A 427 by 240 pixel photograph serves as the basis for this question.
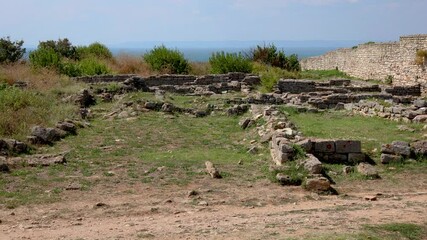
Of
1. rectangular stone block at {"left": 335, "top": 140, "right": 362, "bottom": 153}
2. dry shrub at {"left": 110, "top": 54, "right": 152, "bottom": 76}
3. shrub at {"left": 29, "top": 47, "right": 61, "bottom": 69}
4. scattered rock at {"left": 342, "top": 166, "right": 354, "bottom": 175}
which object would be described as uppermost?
shrub at {"left": 29, "top": 47, "right": 61, "bottom": 69}

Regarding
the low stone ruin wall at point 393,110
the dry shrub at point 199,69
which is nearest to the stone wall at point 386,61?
the low stone ruin wall at point 393,110

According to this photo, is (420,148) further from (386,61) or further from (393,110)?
(386,61)

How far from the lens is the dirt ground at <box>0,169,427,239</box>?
24.7ft

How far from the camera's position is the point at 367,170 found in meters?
11.2

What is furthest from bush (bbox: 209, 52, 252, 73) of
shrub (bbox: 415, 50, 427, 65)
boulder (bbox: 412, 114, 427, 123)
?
boulder (bbox: 412, 114, 427, 123)

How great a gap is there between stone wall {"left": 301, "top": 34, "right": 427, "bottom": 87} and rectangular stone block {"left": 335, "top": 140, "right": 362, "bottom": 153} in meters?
14.9

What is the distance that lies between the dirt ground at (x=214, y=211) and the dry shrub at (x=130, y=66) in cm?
2149

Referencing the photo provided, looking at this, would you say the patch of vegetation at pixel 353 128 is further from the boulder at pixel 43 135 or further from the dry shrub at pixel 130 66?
the dry shrub at pixel 130 66

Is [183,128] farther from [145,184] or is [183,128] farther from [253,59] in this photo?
[253,59]

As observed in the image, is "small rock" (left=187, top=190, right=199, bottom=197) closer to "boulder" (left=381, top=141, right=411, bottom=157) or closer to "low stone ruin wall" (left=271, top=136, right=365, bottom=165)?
"low stone ruin wall" (left=271, top=136, right=365, bottom=165)

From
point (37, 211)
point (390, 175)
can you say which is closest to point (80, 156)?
point (37, 211)

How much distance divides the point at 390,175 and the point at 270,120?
502 cm

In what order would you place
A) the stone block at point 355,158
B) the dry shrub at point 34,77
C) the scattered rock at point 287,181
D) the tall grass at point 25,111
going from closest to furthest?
the scattered rock at point 287,181
the stone block at point 355,158
the tall grass at point 25,111
the dry shrub at point 34,77

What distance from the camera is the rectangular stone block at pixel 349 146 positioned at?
1201cm
